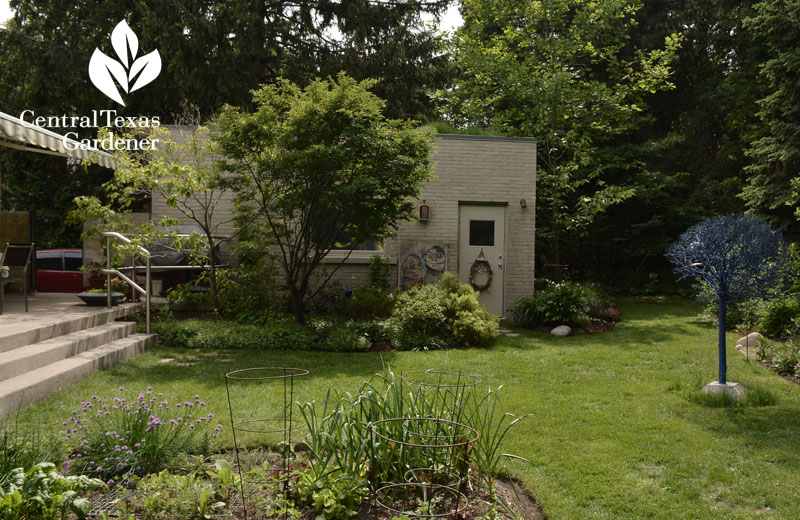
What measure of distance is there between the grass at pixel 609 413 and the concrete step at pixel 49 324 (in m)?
0.78

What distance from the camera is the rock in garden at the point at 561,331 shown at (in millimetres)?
9820

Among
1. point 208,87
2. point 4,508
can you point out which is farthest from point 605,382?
point 208,87

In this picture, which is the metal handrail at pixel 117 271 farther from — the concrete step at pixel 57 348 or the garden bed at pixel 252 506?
the garden bed at pixel 252 506

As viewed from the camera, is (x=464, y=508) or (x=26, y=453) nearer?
(x=464, y=508)

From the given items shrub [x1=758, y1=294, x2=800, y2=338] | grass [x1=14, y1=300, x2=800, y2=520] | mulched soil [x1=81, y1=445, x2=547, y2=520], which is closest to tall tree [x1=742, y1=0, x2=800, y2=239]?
shrub [x1=758, y1=294, x2=800, y2=338]

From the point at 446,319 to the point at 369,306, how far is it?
1.45 m

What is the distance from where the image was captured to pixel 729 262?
19.2 feet

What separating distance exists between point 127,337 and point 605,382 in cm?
585

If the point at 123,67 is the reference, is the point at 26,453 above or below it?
below

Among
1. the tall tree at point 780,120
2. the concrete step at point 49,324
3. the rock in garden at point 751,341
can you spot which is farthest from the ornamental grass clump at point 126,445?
the tall tree at point 780,120

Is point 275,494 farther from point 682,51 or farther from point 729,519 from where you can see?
point 682,51

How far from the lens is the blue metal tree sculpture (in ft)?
19.1

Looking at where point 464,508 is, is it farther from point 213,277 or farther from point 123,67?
point 123,67

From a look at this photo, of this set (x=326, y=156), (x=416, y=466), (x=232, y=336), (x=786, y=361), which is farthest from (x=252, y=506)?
(x=786, y=361)
